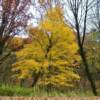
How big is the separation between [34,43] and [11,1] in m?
20.0

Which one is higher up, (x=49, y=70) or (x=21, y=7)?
(x=21, y=7)

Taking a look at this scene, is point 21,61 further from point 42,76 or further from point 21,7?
point 21,7

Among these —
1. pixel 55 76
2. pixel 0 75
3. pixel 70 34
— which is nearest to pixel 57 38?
pixel 70 34

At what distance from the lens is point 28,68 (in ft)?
113

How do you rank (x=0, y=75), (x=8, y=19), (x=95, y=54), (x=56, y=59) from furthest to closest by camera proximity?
(x=95, y=54), (x=0, y=75), (x=56, y=59), (x=8, y=19)

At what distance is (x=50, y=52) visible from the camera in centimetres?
3431

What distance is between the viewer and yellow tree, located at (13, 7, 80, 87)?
34188 millimetres

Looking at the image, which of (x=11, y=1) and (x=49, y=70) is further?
(x=49, y=70)

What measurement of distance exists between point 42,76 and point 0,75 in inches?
554

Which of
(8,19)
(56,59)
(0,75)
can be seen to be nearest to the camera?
(8,19)

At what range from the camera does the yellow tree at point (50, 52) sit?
112 feet

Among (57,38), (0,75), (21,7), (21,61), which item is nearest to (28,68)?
(21,61)

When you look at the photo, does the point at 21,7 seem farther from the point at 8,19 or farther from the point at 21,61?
the point at 21,61

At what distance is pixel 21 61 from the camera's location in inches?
1383
